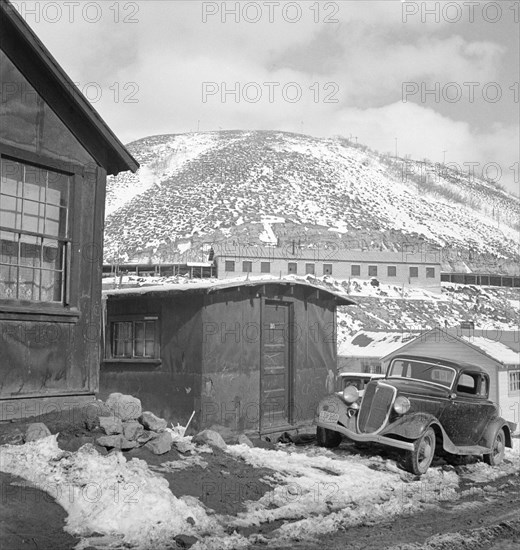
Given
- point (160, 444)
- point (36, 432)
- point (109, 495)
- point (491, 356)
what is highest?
point (491, 356)

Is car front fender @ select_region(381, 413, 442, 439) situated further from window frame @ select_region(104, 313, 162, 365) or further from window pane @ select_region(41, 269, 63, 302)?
window pane @ select_region(41, 269, 63, 302)

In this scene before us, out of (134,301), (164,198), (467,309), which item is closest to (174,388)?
(134,301)

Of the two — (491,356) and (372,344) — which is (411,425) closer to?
(491,356)

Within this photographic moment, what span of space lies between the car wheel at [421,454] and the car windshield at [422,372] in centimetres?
171

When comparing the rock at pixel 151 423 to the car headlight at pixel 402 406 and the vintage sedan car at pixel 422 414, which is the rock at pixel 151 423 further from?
the car headlight at pixel 402 406

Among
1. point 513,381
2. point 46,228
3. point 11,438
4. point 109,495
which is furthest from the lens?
point 513,381

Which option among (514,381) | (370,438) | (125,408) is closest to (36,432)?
(125,408)

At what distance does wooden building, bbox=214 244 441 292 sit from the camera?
64062 mm

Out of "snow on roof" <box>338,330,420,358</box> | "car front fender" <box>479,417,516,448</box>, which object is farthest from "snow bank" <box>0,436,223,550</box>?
"snow on roof" <box>338,330,420,358</box>

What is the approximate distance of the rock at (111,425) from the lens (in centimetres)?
836

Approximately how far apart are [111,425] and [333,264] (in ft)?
199

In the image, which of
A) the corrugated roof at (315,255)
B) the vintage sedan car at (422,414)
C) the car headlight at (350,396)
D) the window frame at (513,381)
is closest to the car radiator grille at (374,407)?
the vintage sedan car at (422,414)

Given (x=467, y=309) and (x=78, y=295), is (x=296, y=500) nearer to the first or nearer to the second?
(x=78, y=295)

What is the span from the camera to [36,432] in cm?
785
